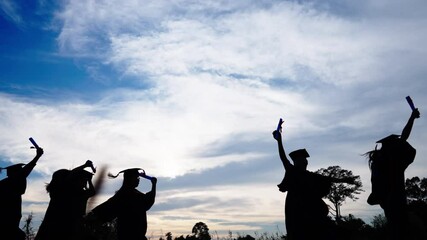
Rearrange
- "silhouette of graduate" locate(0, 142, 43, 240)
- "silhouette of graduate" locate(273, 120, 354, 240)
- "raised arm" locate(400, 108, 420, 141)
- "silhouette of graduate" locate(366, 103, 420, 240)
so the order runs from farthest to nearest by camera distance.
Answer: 1. "silhouette of graduate" locate(0, 142, 43, 240)
2. "silhouette of graduate" locate(273, 120, 354, 240)
3. "raised arm" locate(400, 108, 420, 141)
4. "silhouette of graduate" locate(366, 103, 420, 240)

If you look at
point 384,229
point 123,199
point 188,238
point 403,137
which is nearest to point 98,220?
point 123,199

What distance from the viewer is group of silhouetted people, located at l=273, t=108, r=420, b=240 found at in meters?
6.14

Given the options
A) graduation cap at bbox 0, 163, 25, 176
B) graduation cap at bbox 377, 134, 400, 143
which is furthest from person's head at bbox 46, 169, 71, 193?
graduation cap at bbox 377, 134, 400, 143

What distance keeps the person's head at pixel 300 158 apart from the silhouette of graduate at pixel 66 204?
399 cm

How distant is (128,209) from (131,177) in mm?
791

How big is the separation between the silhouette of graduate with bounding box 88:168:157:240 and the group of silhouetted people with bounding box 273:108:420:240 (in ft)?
9.50

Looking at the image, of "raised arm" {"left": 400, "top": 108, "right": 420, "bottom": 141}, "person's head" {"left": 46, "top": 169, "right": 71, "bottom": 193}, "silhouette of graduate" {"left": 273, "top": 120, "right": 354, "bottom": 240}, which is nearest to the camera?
"raised arm" {"left": 400, "top": 108, "right": 420, "bottom": 141}

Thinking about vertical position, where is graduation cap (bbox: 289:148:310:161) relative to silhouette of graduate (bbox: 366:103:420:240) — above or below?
above

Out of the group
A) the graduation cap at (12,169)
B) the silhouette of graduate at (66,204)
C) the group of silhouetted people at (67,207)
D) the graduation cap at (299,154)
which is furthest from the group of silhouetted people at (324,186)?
the graduation cap at (12,169)

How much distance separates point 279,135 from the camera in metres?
6.48

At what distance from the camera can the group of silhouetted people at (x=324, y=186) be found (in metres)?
6.14

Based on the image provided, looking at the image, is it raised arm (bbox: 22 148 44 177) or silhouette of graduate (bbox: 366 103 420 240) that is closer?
silhouette of graduate (bbox: 366 103 420 240)

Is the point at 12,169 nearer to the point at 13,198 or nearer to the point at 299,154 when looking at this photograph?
the point at 13,198

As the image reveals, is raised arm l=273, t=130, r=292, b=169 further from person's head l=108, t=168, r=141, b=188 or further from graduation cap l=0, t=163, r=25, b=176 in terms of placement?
graduation cap l=0, t=163, r=25, b=176
